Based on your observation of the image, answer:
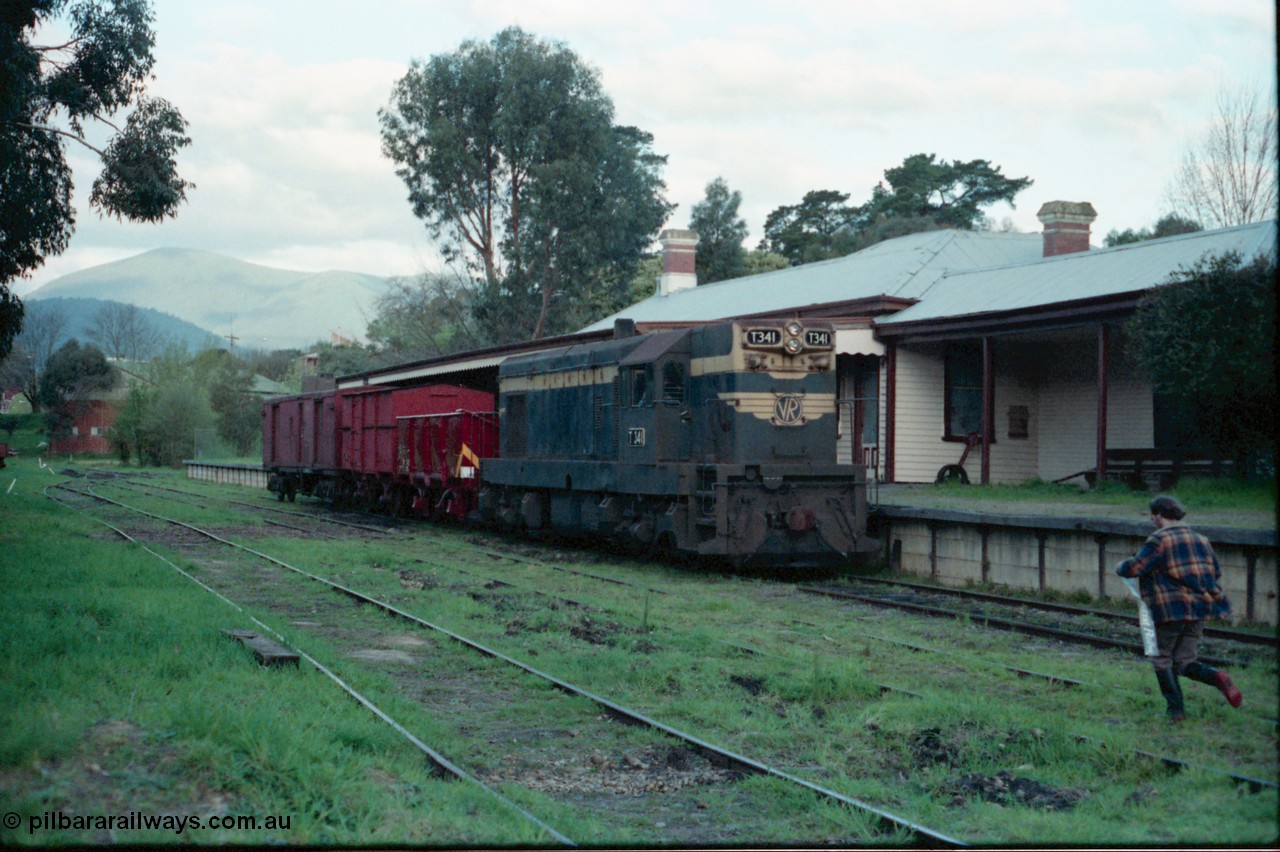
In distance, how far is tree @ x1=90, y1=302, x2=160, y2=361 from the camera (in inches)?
4601

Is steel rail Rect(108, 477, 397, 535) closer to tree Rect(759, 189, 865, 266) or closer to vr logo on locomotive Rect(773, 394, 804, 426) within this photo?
vr logo on locomotive Rect(773, 394, 804, 426)

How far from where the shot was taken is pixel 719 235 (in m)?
61.4

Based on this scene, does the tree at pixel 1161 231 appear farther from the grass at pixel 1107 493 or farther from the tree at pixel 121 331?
the tree at pixel 121 331

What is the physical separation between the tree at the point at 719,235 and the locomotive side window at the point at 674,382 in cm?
4246

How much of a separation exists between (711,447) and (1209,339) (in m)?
7.61

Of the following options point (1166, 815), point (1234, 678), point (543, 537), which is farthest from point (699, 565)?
point (1166, 815)

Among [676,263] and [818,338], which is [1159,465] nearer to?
[818,338]

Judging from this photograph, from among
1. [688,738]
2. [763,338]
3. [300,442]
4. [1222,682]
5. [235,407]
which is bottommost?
[688,738]

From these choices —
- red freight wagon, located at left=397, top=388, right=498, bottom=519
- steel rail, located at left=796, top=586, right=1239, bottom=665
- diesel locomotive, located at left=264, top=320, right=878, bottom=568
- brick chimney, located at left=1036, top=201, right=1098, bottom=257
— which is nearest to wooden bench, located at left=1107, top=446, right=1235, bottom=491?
diesel locomotive, located at left=264, top=320, right=878, bottom=568

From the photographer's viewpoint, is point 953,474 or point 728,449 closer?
point 728,449

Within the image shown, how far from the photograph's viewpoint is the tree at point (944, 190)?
5891 centimetres

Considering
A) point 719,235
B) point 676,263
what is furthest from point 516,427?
point 719,235

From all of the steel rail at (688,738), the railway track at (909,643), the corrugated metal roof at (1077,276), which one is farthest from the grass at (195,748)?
the corrugated metal roof at (1077,276)

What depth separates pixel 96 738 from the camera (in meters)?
5.97
